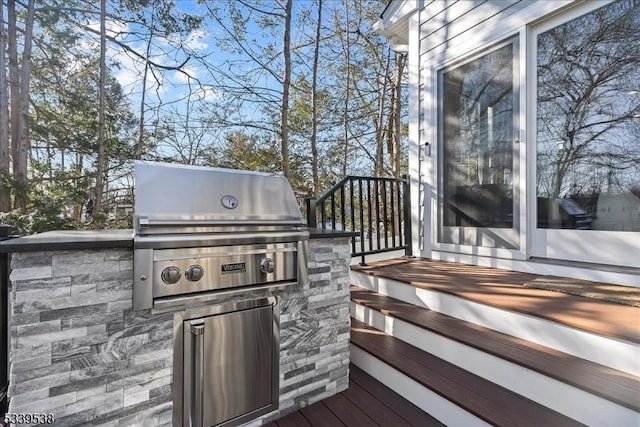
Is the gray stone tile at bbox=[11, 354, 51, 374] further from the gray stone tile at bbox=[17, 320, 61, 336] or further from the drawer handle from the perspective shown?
the drawer handle

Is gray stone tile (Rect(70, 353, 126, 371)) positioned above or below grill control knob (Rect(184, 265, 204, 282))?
below

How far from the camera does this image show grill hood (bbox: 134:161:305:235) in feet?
4.59

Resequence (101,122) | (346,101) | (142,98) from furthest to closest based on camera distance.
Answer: (346,101) → (142,98) → (101,122)

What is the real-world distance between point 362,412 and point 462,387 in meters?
0.55

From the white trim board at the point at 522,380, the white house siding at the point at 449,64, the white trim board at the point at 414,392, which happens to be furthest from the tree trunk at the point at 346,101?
the white trim board at the point at 414,392

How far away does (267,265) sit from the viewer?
5.34 ft

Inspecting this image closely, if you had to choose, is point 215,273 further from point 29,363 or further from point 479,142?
point 479,142

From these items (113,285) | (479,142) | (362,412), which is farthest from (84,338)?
(479,142)

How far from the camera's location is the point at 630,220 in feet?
6.88

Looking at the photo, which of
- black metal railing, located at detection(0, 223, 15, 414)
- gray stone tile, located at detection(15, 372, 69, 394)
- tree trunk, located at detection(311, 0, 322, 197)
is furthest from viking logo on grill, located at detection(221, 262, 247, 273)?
tree trunk, located at detection(311, 0, 322, 197)

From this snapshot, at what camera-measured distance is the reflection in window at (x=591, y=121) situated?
6.97ft

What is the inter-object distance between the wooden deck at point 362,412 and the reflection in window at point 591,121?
6.05 feet

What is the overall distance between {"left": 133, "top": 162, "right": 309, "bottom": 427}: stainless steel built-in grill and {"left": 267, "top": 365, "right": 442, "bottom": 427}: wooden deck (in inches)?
8.2

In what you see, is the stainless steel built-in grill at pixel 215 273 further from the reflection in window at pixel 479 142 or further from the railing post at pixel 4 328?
the reflection in window at pixel 479 142
